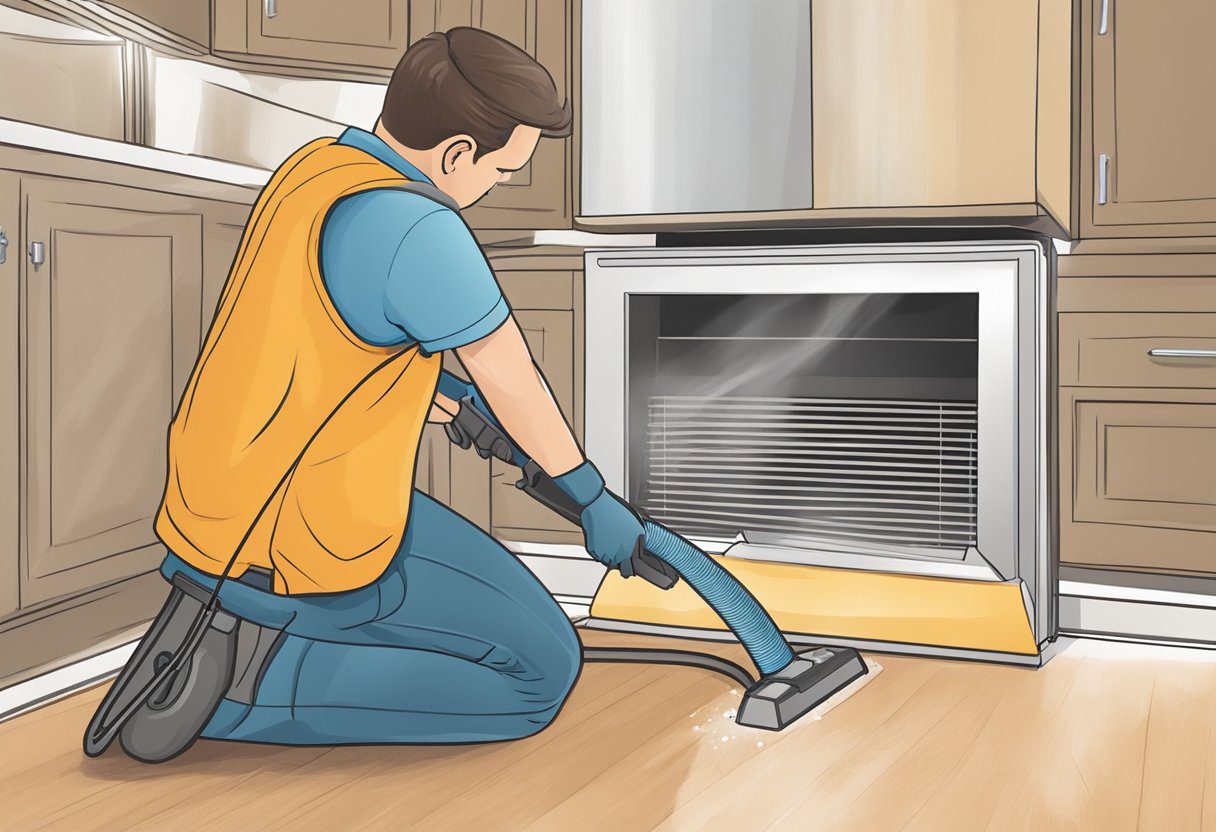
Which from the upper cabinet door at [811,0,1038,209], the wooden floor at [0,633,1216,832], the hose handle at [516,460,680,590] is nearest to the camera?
the wooden floor at [0,633,1216,832]

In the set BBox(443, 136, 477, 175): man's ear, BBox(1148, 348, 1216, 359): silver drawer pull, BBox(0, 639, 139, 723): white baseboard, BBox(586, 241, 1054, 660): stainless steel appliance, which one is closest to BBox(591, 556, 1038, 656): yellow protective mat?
BBox(586, 241, 1054, 660): stainless steel appliance

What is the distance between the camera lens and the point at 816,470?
196 centimetres

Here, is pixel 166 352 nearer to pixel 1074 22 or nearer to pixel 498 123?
pixel 498 123

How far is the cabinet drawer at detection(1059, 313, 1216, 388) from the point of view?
Result: 1.77 metres

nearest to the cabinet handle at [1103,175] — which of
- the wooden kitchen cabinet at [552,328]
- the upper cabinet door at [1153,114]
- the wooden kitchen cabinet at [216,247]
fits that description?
the upper cabinet door at [1153,114]

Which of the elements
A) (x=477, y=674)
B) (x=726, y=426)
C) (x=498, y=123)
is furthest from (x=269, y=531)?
(x=726, y=426)

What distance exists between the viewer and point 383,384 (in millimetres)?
1315

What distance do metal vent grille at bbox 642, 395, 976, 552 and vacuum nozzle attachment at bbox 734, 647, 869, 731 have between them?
285 mm

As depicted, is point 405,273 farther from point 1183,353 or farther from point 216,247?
point 1183,353

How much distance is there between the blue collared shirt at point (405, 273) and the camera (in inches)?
49.4

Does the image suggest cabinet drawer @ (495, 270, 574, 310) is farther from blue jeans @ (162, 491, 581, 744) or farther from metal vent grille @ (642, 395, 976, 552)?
blue jeans @ (162, 491, 581, 744)

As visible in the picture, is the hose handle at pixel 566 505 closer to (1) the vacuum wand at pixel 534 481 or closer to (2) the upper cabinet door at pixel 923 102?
(1) the vacuum wand at pixel 534 481

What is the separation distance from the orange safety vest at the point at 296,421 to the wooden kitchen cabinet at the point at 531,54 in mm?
707

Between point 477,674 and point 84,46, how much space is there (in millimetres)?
1127
